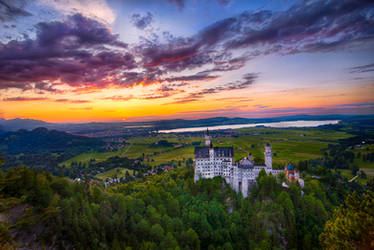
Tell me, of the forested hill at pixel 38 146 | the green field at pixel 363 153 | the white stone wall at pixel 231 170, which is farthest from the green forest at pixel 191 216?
the forested hill at pixel 38 146

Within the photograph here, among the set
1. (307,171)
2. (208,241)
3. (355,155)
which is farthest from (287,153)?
(208,241)

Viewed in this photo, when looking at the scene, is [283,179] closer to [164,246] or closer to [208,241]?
[208,241]

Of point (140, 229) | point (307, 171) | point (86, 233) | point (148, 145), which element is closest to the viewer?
point (86, 233)

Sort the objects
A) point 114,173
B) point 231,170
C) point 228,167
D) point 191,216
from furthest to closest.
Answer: point 114,173 → point 228,167 → point 231,170 → point 191,216

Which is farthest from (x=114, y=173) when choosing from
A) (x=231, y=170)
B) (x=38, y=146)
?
(x=38, y=146)

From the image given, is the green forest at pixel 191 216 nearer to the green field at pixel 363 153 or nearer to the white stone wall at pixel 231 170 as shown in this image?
the white stone wall at pixel 231 170

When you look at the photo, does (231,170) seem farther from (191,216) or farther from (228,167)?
(191,216)
